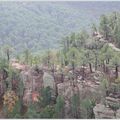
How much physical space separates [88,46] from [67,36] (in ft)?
0.70

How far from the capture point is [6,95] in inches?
165

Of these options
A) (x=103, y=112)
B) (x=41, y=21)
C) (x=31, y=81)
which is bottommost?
(x=103, y=112)

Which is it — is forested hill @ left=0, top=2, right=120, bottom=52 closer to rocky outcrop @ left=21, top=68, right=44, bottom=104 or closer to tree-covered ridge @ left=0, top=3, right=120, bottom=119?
tree-covered ridge @ left=0, top=3, right=120, bottom=119

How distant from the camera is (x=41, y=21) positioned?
4.37 m

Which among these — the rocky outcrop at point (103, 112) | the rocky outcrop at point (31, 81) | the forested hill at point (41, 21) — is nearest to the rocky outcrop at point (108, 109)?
the rocky outcrop at point (103, 112)

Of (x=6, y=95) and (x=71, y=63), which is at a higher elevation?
(x=71, y=63)

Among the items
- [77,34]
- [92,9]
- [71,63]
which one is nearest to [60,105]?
[71,63]

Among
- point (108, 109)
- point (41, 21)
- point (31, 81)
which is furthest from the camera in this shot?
point (41, 21)

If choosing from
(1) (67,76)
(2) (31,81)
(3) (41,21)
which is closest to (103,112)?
(1) (67,76)

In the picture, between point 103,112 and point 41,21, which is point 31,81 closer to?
point 41,21

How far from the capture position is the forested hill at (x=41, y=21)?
4250 mm

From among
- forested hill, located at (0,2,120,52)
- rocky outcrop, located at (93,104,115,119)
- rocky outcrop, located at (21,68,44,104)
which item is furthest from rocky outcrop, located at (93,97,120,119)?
forested hill, located at (0,2,120,52)

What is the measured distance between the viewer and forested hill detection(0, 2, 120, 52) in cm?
425

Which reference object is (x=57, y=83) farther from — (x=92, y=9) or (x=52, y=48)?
(x=92, y=9)
